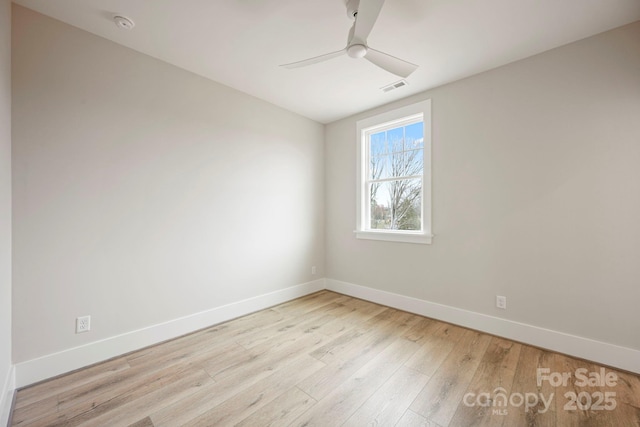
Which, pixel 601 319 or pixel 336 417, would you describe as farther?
pixel 601 319

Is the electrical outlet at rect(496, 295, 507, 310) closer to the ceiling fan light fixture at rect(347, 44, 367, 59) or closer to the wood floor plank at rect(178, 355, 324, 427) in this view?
the wood floor plank at rect(178, 355, 324, 427)

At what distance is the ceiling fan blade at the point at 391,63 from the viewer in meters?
1.86

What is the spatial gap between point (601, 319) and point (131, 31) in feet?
14.8

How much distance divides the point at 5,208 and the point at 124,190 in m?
0.70

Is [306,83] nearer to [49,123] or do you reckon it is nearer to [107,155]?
[107,155]

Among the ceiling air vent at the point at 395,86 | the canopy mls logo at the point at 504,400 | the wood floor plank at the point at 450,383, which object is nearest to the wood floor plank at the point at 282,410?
the wood floor plank at the point at 450,383

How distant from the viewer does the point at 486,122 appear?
2.59 meters

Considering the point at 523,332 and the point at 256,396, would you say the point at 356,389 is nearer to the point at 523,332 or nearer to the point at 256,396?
the point at 256,396

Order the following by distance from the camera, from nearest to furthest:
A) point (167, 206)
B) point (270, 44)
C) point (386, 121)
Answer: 1. point (270, 44)
2. point (167, 206)
3. point (386, 121)

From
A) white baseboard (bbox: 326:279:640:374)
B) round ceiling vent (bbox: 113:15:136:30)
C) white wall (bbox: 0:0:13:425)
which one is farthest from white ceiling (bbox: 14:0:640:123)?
white baseboard (bbox: 326:279:640:374)

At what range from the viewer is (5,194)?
1608mm

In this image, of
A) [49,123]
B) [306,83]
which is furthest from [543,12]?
[49,123]

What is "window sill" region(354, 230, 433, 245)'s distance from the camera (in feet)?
9.86

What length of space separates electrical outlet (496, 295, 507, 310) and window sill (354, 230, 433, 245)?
0.84 meters
